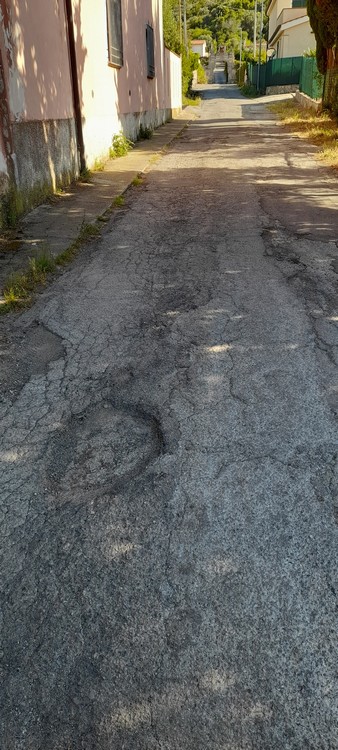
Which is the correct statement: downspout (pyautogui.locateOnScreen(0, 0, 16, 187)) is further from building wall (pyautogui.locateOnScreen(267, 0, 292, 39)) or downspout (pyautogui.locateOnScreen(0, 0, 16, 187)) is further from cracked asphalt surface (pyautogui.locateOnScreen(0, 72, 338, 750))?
building wall (pyautogui.locateOnScreen(267, 0, 292, 39))

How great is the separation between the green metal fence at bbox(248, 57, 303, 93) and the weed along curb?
35.2 m

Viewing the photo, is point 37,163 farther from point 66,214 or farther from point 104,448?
point 104,448

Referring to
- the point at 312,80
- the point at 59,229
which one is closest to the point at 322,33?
the point at 312,80

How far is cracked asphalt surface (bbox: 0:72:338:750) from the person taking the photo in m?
1.68

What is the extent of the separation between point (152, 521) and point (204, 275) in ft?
10.4

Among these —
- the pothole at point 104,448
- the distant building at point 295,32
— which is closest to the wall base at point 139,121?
the pothole at point 104,448

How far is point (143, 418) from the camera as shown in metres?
3.00

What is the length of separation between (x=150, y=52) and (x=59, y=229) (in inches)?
575

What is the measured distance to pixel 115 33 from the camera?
13.0 metres

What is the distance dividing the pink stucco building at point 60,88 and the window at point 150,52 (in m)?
2.03

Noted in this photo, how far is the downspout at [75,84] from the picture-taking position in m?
9.30

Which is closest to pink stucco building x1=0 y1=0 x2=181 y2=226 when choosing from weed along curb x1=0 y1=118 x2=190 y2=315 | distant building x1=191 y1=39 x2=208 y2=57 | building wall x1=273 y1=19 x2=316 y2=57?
weed along curb x1=0 y1=118 x2=190 y2=315

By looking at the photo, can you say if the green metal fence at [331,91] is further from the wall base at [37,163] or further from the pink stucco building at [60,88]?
the wall base at [37,163]

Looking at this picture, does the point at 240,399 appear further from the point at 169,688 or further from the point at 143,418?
the point at 169,688
